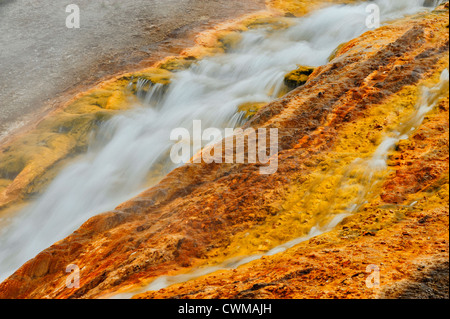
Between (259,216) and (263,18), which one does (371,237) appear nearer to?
(259,216)

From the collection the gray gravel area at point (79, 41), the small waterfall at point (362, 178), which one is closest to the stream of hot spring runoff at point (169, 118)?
the small waterfall at point (362, 178)

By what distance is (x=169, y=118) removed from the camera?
1481 centimetres

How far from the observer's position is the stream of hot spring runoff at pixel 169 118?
11391 millimetres

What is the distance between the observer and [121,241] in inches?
279

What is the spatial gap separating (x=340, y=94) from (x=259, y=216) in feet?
11.6

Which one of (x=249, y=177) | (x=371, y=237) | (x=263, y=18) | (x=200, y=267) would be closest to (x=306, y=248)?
(x=371, y=237)

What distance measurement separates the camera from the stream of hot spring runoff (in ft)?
37.4

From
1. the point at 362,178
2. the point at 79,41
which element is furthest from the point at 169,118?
the point at 79,41

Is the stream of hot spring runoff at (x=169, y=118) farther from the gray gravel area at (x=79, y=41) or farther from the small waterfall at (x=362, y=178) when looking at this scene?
the gray gravel area at (x=79, y=41)

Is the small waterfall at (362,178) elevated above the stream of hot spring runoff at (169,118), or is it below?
above

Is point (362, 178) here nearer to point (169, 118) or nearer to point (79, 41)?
point (169, 118)

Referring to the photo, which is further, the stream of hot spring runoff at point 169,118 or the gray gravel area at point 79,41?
the gray gravel area at point 79,41

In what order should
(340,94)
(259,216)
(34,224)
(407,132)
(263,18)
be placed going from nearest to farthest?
(259,216), (407,132), (340,94), (34,224), (263,18)

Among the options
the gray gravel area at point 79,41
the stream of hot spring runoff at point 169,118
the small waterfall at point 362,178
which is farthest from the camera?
the gray gravel area at point 79,41
